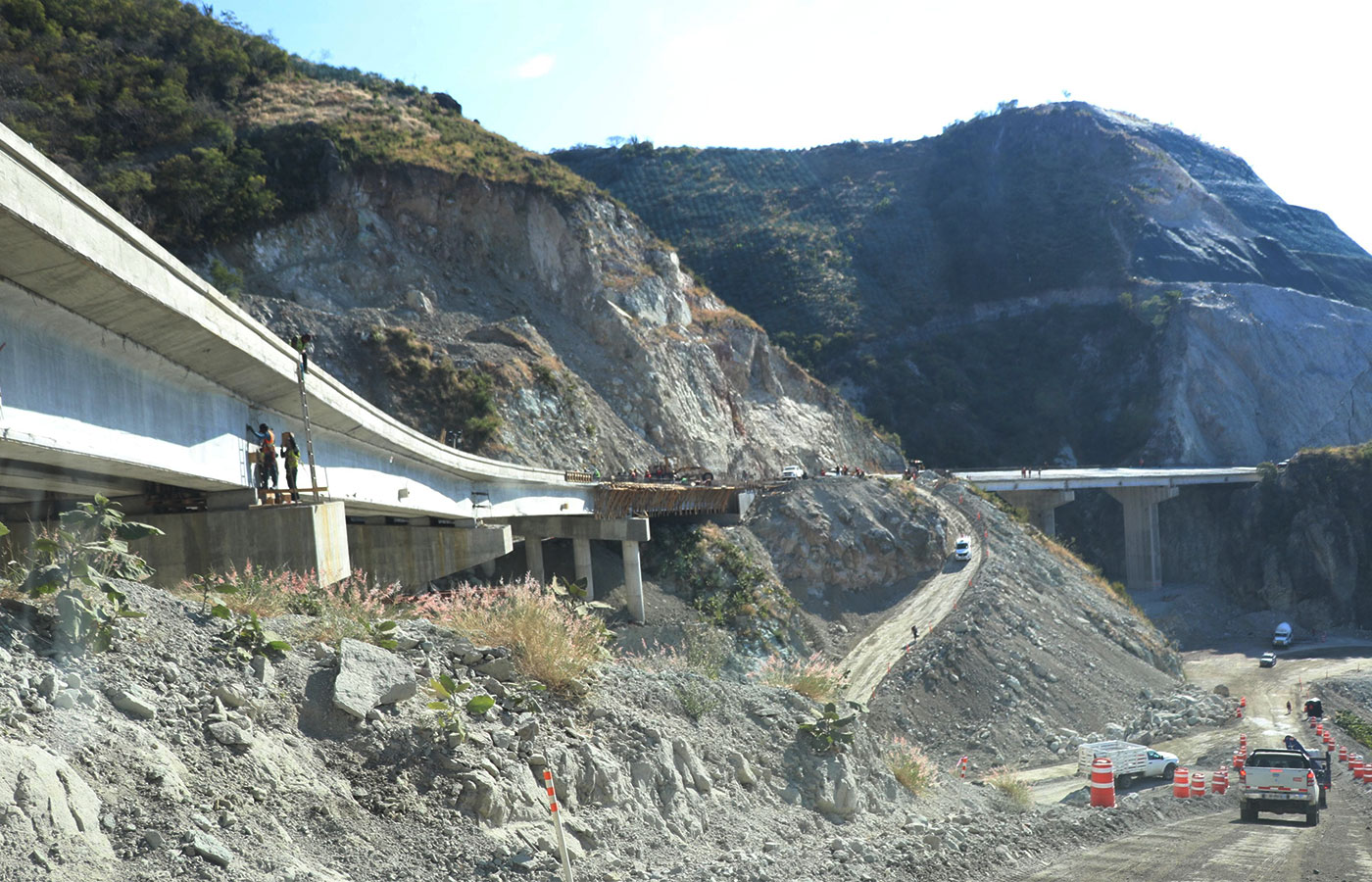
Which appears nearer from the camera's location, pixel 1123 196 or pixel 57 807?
pixel 57 807

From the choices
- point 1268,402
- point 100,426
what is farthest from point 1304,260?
point 100,426

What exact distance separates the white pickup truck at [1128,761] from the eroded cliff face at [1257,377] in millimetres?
70923

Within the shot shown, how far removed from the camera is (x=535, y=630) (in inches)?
429

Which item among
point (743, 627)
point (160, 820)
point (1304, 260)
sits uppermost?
point (1304, 260)

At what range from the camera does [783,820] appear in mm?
11195

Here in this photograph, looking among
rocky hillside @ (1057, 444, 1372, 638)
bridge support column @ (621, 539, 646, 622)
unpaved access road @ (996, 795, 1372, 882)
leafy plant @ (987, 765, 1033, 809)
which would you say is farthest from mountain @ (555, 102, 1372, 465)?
leafy plant @ (987, 765, 1033, 809)

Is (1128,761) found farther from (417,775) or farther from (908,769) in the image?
(417,775)

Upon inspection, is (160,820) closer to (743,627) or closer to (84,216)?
(84,216)

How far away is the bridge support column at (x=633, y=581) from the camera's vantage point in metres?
37.2

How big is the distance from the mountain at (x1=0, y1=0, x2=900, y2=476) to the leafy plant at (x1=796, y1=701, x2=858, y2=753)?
32.1 meters

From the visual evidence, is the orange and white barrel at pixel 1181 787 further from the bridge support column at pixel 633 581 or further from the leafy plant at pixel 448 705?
the bridge support column at pixel 633 581

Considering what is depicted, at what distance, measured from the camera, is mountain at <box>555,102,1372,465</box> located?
A: 9681cm

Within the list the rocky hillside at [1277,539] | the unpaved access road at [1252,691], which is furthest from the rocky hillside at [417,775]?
the rocky hillside at [1277,539]

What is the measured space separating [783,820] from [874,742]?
3730 mm
